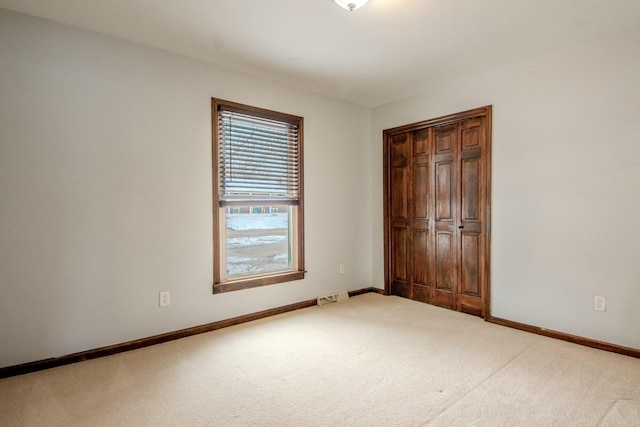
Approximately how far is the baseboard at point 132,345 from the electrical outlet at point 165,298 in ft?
0.82

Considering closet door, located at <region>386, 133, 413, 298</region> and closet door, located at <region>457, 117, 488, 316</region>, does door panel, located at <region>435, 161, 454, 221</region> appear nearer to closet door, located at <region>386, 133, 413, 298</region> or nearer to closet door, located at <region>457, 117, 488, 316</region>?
closet door, located at <region>457, 117, 488, 316</region>

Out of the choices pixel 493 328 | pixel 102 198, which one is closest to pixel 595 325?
pixel 493 328

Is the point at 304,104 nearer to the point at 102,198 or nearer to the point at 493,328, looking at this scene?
the point at 102,198

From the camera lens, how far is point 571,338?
2.81m

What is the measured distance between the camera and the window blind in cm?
325

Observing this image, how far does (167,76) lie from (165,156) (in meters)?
0.68

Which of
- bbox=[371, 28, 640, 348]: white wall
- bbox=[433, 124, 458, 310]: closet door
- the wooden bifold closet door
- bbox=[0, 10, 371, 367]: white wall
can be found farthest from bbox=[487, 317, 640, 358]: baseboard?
bbox=[0, 10, 371, 367]: white wall

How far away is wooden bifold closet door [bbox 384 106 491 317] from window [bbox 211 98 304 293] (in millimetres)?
1278

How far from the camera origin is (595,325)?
2715 millimetres

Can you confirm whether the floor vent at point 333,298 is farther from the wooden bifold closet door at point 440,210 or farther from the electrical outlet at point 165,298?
the electrical outlet at point 165,298

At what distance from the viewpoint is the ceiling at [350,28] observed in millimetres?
2242

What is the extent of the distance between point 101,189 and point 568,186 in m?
3.72

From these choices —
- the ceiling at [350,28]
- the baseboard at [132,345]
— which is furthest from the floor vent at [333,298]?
the ceiling at [350,28]

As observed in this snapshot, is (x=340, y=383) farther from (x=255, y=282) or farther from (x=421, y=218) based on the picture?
(x=421, y=218)
